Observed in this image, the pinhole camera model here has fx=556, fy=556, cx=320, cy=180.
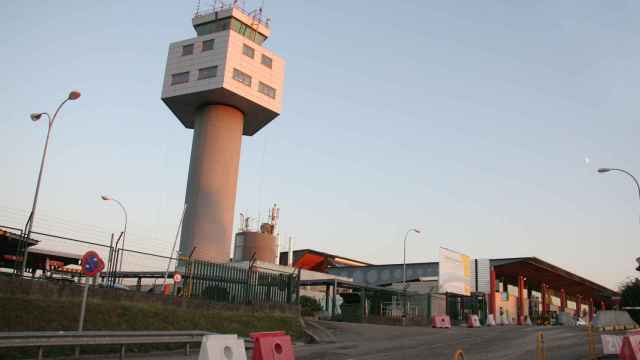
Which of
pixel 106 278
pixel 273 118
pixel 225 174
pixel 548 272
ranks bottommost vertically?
pixel 106 278

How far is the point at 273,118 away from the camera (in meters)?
63.1

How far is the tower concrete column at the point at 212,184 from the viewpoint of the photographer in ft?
182

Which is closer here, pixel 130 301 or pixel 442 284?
pixel 130 301

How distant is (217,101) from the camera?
58.3 m

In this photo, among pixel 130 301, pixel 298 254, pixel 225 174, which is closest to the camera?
pixel 130 301

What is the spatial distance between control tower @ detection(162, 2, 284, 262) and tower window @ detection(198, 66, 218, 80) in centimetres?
11

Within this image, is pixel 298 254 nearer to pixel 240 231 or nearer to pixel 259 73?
pixel 240 231

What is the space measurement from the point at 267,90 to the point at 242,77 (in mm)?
3802

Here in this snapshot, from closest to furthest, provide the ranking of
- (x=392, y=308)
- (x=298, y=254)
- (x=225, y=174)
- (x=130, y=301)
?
(x=130, y=301)
(x=392, y=308)
(x=225, y=174)
(x=298, y=254)

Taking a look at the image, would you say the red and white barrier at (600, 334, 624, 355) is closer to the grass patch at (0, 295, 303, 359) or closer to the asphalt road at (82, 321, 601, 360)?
the asphalt road at (82, 321, 601, 360)

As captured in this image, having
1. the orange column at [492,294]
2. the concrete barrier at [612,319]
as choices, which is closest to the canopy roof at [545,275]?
the orange column at [492,294]

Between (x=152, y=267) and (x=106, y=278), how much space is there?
1.99 meters

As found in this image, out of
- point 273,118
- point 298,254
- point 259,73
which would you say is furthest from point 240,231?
point 259,73

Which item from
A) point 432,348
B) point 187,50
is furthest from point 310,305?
point 432,348
